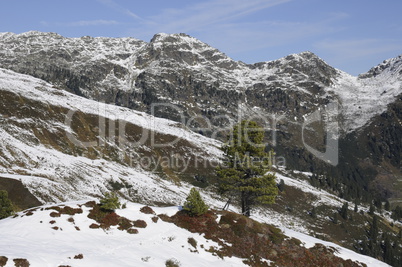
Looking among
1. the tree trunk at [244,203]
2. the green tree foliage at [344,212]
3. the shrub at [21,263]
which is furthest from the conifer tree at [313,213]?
the shrub at [21,263]

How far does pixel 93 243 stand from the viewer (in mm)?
23594

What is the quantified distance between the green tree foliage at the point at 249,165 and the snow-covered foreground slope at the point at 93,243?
39.8 ft

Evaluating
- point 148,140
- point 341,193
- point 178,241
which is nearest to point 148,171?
point 148,140

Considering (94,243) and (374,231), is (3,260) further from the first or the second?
(374,231)

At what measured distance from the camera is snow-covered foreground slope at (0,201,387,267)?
777 inches

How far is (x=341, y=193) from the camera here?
19525 cm

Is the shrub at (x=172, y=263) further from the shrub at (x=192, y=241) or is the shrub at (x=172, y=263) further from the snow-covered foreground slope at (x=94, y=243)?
the shrub at (x=192, y=241)

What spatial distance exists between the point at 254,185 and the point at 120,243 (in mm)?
20496

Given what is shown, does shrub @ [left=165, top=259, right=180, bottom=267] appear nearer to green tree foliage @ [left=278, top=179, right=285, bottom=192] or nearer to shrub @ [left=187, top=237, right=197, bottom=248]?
shrub @ [left=187, top=237, right=197, bottom=248]

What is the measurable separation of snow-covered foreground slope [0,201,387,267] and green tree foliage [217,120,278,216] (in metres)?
12.1

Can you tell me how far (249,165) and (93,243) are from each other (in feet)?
71.0

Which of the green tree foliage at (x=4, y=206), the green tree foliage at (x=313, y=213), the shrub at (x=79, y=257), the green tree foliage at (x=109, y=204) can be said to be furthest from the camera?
the green tree foliage at (x=313, y=213)

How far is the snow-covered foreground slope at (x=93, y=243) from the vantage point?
64.8ft

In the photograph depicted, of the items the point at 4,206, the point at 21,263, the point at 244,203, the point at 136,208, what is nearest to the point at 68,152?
the point at 4,206
